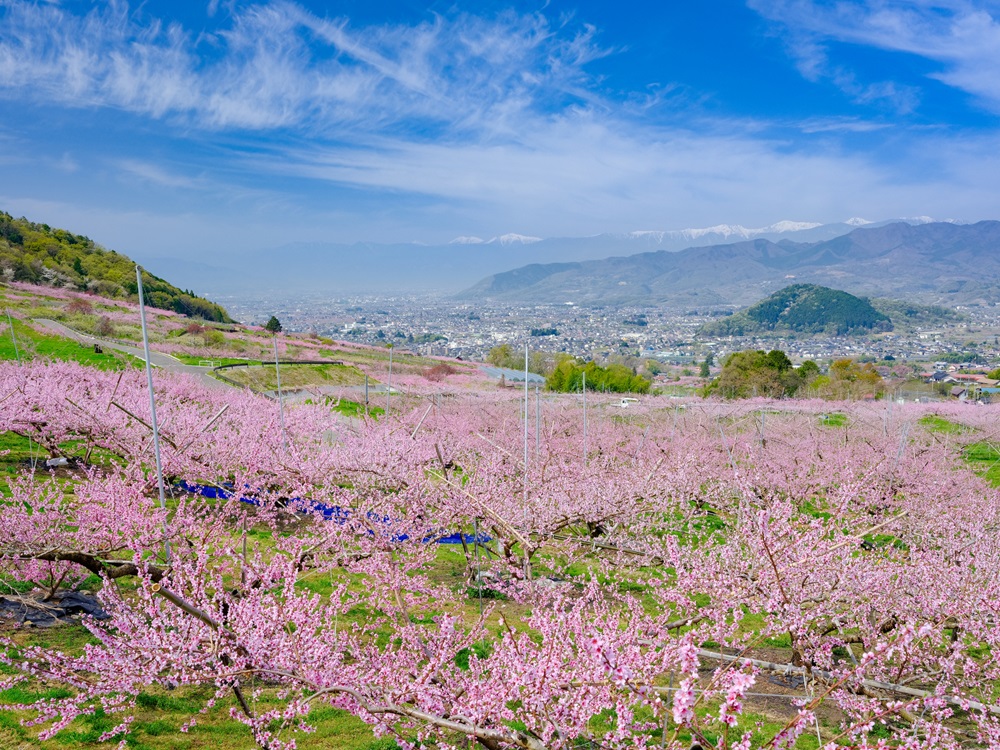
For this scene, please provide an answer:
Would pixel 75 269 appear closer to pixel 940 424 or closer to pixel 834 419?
pixel 834 419

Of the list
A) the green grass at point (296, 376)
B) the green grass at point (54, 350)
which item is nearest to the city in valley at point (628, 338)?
the green grass at point (296, 376)

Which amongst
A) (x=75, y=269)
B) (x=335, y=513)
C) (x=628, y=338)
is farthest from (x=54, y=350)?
(x=628, y=338)

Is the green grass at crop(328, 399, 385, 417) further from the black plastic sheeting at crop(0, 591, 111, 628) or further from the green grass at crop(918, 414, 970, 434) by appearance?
the green grass at crop(918, 414, 970, 434)

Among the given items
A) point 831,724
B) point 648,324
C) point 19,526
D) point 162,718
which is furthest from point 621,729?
point 648,324

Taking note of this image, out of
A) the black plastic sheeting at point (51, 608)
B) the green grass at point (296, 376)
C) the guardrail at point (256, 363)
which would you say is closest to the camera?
the black plastic sheeting at point (51, 608)

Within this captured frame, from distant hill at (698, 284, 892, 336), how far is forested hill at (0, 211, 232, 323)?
97.9 meters

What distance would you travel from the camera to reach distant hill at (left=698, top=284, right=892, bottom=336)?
120500 millimetres

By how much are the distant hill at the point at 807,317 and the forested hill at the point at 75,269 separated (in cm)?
9790

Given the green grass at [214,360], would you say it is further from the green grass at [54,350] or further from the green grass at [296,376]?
the green grass at [54,350]

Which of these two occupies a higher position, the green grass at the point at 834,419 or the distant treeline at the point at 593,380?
the distant treeline at the point at 593,380

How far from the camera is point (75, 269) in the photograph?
49969 mm

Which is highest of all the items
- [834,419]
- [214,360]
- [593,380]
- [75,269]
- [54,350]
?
[75,269]

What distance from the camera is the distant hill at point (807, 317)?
12050 cm

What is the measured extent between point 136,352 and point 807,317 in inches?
4894
